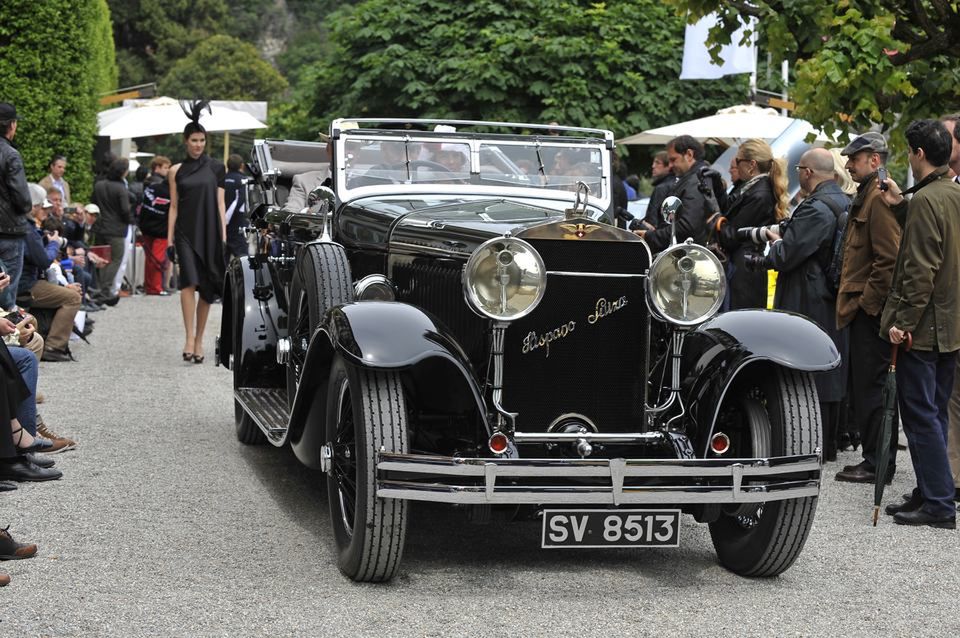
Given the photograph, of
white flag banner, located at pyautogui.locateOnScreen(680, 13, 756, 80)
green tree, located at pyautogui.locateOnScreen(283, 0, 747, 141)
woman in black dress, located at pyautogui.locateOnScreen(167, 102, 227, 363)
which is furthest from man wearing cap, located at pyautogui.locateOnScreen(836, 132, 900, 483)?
green tree, located at pyautogui.locateOnScreen(283, 0, 747, 141)

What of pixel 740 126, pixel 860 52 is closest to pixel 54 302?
pixel 860 52

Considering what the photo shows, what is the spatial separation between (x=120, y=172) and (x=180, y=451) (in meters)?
9.94

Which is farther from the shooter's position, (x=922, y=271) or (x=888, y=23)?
(x=888, y=23)

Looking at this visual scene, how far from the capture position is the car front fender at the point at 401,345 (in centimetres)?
470

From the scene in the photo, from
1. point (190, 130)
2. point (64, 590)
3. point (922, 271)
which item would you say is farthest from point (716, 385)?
point (190, 130)

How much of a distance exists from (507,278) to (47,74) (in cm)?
1251

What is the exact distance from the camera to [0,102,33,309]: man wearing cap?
28.3 feet

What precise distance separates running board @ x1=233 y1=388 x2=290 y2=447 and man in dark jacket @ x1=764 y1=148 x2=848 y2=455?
9.74ft

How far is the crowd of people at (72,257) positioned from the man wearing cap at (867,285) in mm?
4260

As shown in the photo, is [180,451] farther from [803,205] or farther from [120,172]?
[120,172]

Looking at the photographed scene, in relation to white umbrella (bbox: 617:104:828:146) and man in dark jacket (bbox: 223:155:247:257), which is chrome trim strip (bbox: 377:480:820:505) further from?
white umbrella (bbox: 617:104:828:146)

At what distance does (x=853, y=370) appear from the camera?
718 cm

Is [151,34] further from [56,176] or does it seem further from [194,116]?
[194,116]

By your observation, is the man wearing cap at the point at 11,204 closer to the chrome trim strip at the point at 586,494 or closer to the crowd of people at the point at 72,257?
the crowd of people at the point at 72,257
